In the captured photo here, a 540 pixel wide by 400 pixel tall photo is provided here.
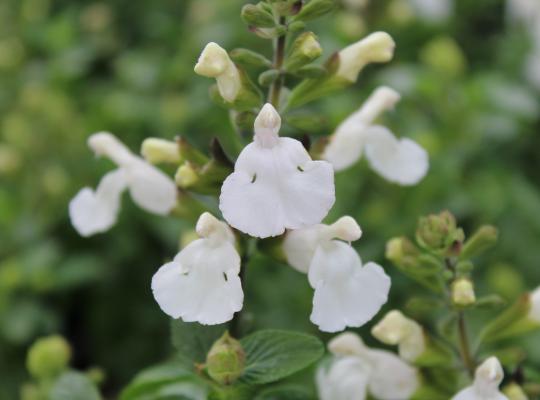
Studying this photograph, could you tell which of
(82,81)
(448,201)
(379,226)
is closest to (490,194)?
(448,201)

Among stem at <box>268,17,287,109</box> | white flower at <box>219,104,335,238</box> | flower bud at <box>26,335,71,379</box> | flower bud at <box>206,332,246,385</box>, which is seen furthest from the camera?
flower bud at <box>26,335,71,379</box>

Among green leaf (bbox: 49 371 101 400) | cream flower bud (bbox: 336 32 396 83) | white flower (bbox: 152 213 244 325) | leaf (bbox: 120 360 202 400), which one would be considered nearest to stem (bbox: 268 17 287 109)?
cream flower bud (bbox: 336 32 396 83)

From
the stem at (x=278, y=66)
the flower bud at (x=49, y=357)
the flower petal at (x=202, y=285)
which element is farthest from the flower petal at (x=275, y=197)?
the flower bud at (x=49, y=357)

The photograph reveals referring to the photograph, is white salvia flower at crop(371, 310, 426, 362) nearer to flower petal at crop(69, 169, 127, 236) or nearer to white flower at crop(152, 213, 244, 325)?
white flower at crop(152, 213, 244, 325)

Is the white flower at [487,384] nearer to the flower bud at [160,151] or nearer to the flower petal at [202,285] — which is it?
the flower petal at [202,285]

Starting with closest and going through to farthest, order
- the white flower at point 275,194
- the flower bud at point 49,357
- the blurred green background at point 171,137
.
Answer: the white flower at point 275,194 → the flower bud at point 49,357 → the blurred green background at point 171,137

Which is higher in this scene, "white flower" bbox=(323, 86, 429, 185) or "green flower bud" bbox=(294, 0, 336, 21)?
"green flower bud" bbox=(294, 0, 336, 21)
